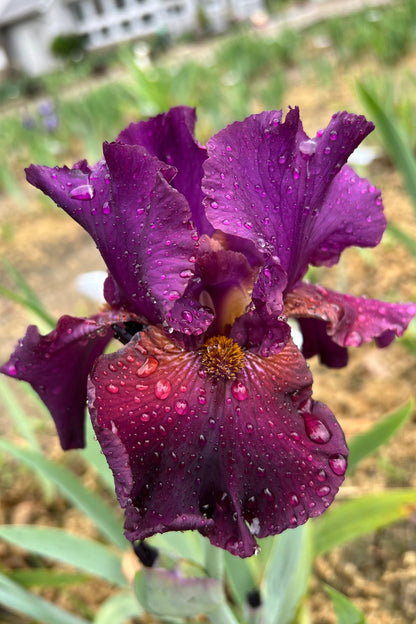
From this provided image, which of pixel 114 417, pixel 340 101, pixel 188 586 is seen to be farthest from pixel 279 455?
pixel 340 101

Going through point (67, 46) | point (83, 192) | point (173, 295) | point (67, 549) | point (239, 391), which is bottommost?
point (67, 549)

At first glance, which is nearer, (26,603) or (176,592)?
(176,592)

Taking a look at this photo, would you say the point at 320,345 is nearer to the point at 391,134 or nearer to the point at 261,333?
the point at 261,333

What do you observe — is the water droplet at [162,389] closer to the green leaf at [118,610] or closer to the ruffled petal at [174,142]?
the ruffled petal at [174,142]

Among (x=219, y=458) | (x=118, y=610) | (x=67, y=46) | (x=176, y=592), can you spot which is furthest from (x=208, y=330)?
(x=67, y=46)

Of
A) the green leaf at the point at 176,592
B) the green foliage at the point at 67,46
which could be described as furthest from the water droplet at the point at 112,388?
the green foliage at the point at 67,46

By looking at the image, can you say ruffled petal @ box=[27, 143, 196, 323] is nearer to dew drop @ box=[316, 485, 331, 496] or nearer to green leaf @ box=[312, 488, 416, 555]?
dew drop @ box=[316, 485, 331, 496]

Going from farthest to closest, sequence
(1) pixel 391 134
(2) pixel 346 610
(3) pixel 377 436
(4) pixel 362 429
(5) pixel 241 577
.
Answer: (4) pixel 362 429 < (1) pixel 391 134 < (3) pixel 377 436 < (5) pixel 241 577 < (2) pixel 346 610
